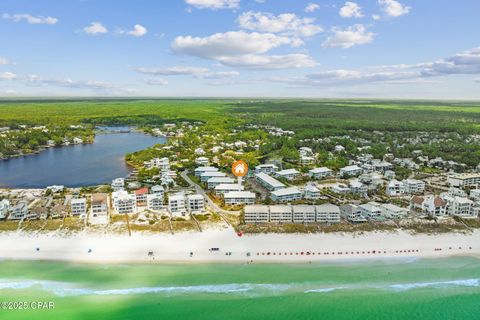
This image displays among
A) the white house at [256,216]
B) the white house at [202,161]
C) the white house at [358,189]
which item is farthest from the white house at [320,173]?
the white house at [256,216]

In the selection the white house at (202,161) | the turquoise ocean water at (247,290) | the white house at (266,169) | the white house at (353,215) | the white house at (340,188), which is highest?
the white house at (202,161)

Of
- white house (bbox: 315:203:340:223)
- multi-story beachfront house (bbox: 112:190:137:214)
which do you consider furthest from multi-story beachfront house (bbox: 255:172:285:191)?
multi-story beachfront house (bbox: 112:190:137:214)

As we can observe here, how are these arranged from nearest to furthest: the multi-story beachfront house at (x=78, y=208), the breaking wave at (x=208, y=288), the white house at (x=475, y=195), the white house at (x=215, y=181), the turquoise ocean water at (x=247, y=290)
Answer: the turquoise ocean water at (x=247, y=290) < the breaking wave at (x=208, y=288) < the multi-story beachfront house at (x=78, y=208) < the white house at (x=475, y=195) < the white house at (x=215, y=181)

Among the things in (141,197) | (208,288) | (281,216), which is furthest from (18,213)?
(281,216)

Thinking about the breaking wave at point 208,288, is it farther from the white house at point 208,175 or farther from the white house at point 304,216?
the white house at point 208,175

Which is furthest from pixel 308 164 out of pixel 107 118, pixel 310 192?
pixel 107 118

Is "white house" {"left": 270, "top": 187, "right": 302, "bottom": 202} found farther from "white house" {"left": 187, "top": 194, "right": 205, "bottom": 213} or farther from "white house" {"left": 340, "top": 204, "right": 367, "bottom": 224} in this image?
"white house" {"left": 187, "top": 194, "right": 205, "bottom": 213}
